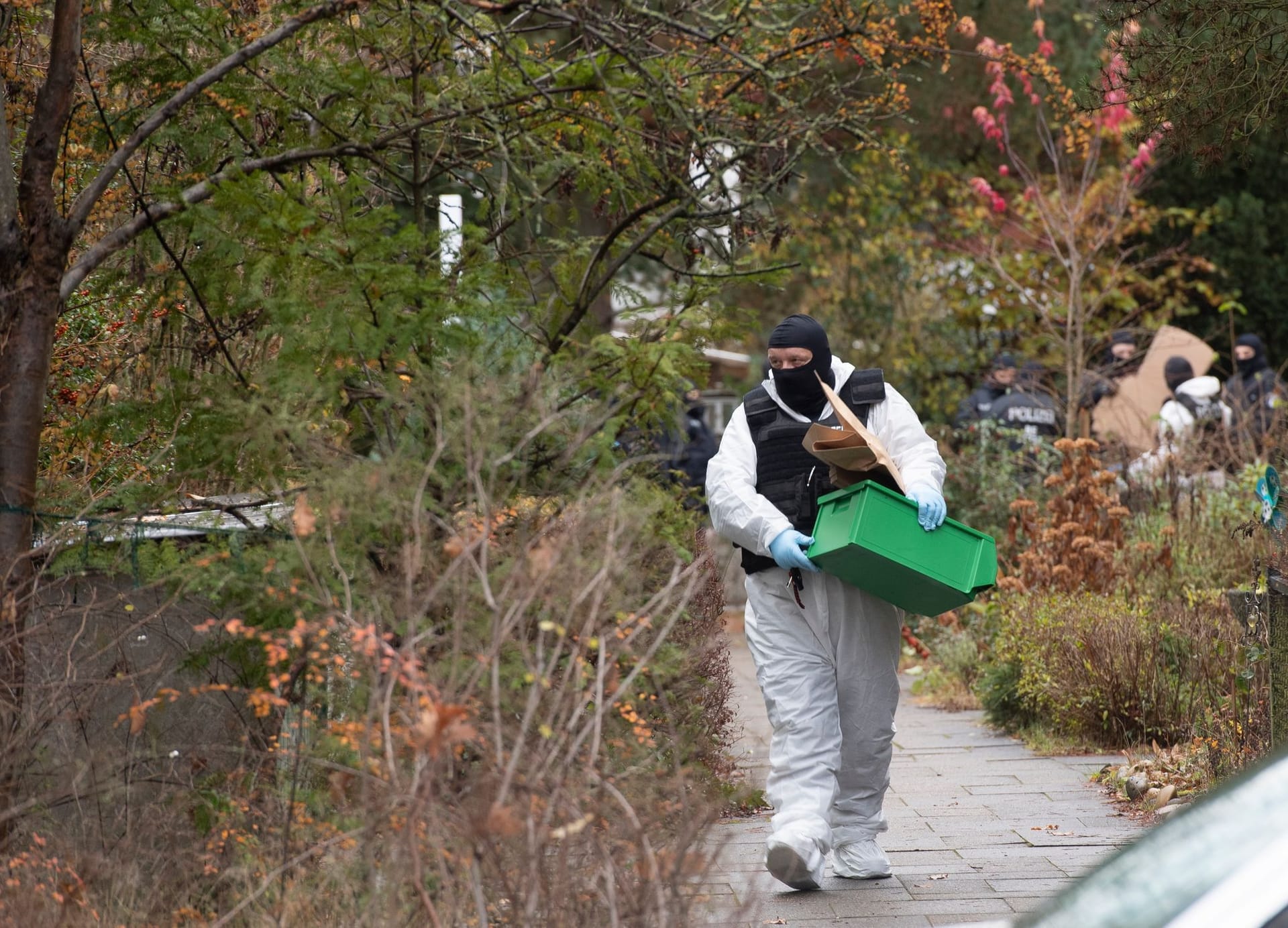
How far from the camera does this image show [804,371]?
18.1 ft

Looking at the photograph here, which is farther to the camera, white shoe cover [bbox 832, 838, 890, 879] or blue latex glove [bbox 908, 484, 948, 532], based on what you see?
white shoe cover [bbox 832, 838, 890, 879]

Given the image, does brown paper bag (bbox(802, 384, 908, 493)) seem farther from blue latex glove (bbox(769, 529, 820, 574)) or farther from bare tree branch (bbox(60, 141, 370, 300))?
bare tree branch (bbox(60, 141, 370, 300))

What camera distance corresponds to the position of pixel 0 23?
5566mm

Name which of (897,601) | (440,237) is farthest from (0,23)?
(897,601)

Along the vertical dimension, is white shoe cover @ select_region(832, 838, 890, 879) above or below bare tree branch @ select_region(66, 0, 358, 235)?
below

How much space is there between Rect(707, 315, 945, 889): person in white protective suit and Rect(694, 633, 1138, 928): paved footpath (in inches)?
7.5

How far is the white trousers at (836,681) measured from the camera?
526cm

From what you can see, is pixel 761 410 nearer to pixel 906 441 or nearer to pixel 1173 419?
pixel 906 441

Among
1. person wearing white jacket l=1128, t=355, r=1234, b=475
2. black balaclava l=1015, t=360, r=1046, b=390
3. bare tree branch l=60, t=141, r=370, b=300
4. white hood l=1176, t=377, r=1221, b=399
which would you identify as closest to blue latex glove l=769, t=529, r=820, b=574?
bare tree branch l=60, t=141, r=370, b=300

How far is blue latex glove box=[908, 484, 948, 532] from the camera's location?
5.07m

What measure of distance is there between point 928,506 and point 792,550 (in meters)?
0.48

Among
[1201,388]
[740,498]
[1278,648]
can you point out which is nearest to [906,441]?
[740,498]

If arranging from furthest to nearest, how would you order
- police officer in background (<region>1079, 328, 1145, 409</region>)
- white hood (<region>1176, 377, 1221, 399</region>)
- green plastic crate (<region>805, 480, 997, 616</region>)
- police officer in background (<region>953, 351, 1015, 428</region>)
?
1. police officer in background (<region>1079, 328, 1145, 409</region>)
2. police officer in background (<region>953, 351, 1015, 428</region>)
3. white hood (<region>1176, 377, 1221, 399</region>)
4. green plastic crate (<region>805, 480, 997, 616</region>)

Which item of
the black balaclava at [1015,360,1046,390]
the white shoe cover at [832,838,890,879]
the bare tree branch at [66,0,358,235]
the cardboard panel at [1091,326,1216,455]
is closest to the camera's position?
the bare tree branch at [66,0,358,235]
